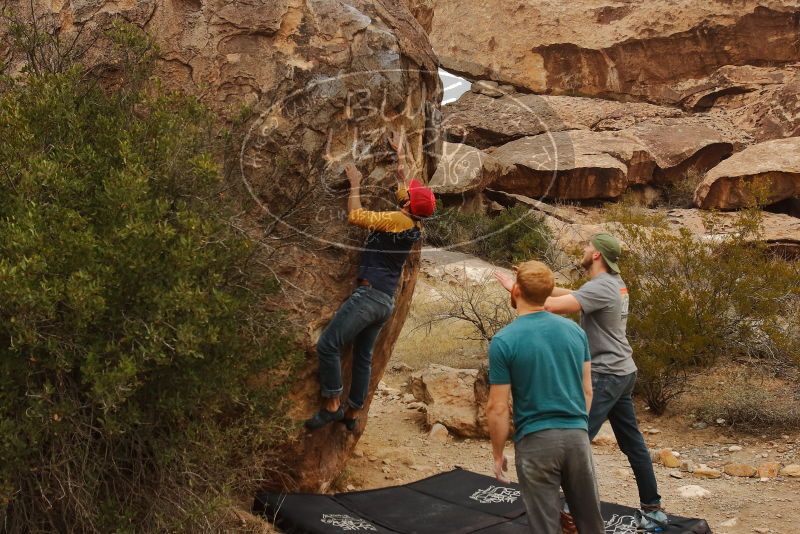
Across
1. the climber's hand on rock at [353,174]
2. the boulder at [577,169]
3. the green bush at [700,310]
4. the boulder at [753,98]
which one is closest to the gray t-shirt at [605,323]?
the climber's hand on rock at [353,174]

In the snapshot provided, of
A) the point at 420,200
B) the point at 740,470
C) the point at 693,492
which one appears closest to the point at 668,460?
the point at 740,470

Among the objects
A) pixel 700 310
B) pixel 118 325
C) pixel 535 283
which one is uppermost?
pixel 535 283

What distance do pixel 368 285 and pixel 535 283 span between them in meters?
1.73

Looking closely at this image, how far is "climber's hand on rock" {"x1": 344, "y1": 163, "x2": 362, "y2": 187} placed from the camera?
4848mm

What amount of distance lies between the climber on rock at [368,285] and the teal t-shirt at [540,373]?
157cm

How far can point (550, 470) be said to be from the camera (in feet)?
10.4

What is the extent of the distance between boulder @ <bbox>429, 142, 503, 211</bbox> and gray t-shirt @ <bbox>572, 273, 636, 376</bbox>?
46.0 ft

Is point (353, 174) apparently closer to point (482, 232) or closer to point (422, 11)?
point (482, 232)

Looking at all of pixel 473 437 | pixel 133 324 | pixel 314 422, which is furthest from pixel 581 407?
pixel 473 437

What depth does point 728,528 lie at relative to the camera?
5.02m

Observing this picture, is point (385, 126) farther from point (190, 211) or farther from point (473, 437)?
point (473, 437)

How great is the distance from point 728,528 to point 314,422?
2.67 m

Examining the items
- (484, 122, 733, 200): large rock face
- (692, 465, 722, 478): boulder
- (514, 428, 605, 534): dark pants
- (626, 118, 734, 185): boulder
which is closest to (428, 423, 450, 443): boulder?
(692, 465, 722, 478): boulder

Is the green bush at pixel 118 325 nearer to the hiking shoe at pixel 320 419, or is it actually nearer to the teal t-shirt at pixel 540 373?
the hiking shoe at pixel 320 419
